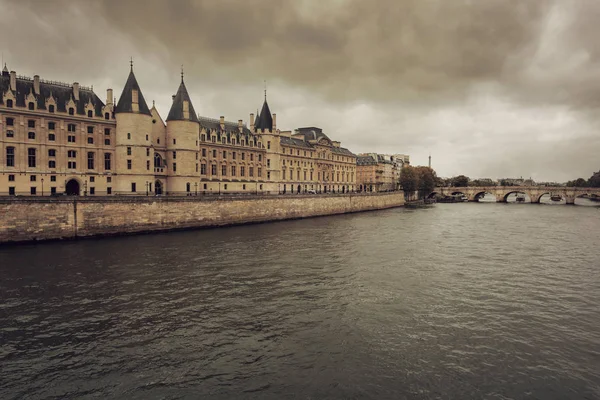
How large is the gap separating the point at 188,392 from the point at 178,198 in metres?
33.9

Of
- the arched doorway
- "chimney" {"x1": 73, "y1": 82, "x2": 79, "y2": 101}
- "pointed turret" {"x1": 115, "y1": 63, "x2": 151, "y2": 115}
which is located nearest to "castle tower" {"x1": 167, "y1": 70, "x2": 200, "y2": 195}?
"pointed turret" {"x1": 115, "y1": 63, "x2": 151, "y2": 115}

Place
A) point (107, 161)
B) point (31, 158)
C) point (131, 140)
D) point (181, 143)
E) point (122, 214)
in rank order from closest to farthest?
1. point (122, 214)
2. point (31, 158)
3. point (131, 140)
4. point (107, 161)
5. point (181, 143)

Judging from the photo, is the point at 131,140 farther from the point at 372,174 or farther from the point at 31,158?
the point at 372,174

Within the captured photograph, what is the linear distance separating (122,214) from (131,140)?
13.4 m

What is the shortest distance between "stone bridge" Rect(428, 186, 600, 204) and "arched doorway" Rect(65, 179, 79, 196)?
110m

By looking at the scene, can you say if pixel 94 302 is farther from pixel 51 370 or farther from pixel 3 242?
pixel 3 242

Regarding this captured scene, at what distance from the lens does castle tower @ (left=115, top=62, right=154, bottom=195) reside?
151 ft

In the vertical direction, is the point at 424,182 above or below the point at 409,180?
below

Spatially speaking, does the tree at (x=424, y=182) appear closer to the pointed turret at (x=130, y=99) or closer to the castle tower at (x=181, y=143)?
the castle tower at (x=181, y=143)

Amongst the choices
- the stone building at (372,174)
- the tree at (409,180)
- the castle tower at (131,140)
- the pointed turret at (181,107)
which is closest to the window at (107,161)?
the castle tower at (131,140)

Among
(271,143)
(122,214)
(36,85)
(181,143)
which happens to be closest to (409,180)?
(271,143)

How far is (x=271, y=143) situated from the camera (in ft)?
241

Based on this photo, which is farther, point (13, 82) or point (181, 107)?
point (181, 107)

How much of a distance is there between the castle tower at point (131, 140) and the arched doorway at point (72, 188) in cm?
466
